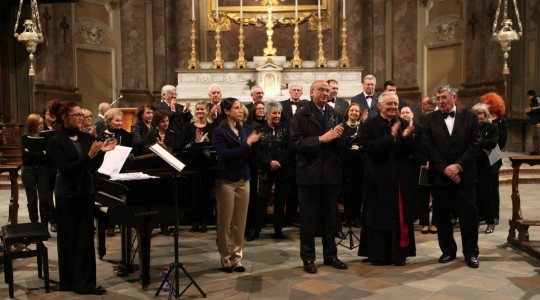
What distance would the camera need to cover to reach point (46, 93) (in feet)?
43.5

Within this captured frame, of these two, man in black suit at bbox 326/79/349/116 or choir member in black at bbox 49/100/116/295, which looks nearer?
choir member in black at bbox 49/100/116/295

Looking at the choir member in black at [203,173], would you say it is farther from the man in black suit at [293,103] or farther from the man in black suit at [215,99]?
the man in black suit at [293,103]

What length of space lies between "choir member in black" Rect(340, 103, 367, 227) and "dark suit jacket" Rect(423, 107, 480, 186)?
4.70 ft

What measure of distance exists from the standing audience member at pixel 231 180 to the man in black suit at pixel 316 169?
0.49m

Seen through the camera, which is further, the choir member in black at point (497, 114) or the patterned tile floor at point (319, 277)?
the choir member in black at point (497, 114)

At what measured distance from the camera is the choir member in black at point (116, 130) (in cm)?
659

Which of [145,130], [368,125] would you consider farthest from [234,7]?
[368,125]

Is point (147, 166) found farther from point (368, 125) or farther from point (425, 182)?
point (425, 182)

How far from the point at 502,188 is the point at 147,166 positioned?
8131 millimetres

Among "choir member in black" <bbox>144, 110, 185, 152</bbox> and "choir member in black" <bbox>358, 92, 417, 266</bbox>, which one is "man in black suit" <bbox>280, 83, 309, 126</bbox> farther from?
"choir member in black" <bbox>358, 92, 417, 266</bbox>

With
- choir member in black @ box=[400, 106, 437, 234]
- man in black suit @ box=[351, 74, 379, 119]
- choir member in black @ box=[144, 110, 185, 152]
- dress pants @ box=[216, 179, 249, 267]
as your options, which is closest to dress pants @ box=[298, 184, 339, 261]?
dress pants @ box=[216, 179, 249, 267]

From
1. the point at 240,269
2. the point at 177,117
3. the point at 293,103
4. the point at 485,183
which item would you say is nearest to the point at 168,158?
the point at 240,269

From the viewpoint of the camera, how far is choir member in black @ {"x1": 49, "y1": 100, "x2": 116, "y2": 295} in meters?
4.63

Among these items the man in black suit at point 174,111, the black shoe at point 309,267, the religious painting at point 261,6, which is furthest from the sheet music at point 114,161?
the religious painting at point 261,6
